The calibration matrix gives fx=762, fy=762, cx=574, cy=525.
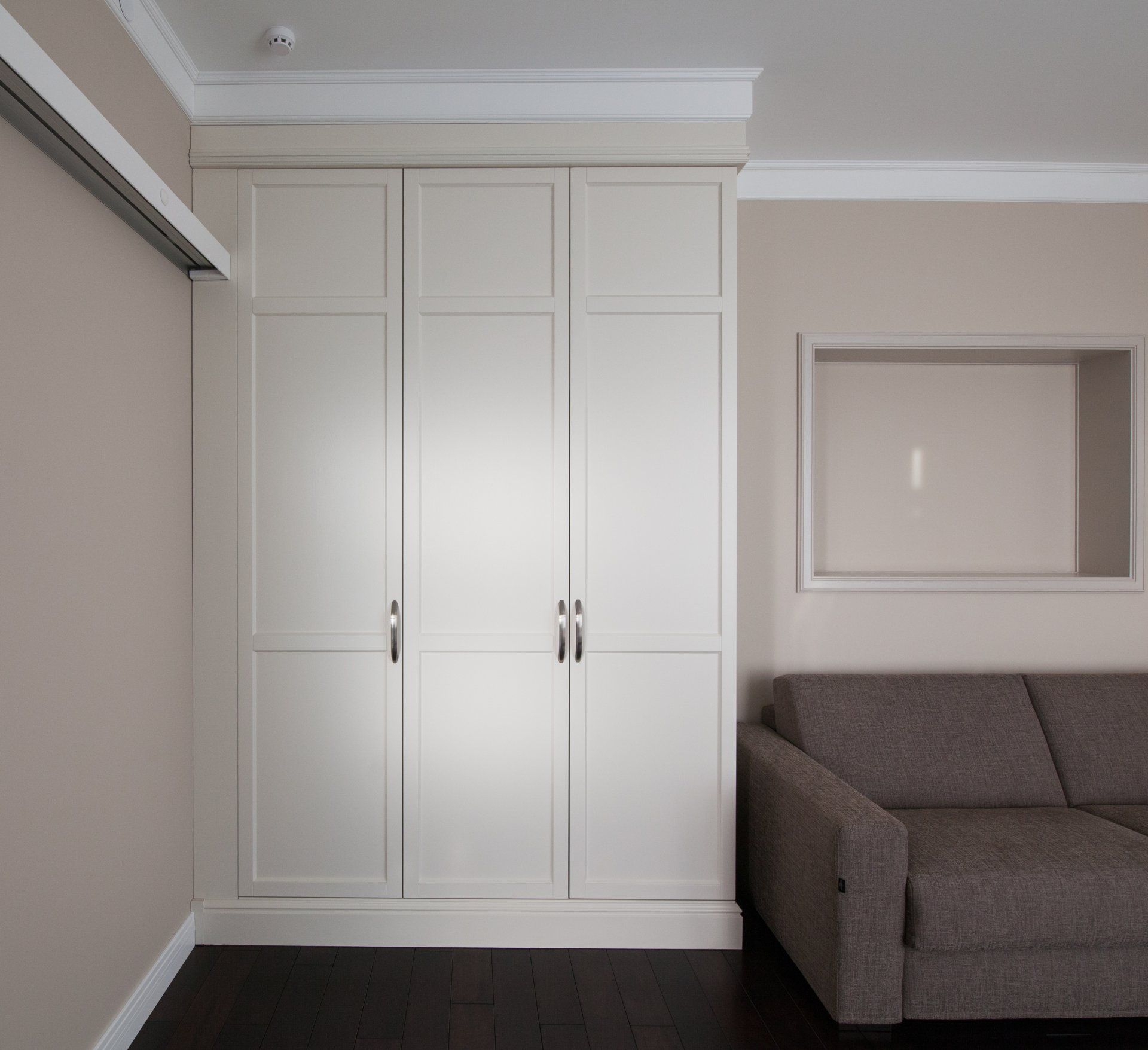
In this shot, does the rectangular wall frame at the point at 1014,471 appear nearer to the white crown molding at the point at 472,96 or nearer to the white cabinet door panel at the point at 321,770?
the white crown molding at the point at 472,96

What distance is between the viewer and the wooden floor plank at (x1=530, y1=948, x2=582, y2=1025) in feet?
6.73

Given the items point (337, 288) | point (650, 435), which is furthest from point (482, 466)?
point (337, 288)

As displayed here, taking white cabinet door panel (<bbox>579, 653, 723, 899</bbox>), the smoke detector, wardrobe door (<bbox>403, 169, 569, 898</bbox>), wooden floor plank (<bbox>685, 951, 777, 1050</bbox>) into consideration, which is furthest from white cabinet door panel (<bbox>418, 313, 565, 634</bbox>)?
wooden floor plank (<bbox>685, 951, 777, 1050</bbox>)

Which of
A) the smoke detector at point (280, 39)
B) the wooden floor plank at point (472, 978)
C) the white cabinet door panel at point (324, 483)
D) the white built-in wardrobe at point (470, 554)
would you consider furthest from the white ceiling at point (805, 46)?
the wooden floor plank at point (472, 978)

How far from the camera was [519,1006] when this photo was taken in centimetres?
210

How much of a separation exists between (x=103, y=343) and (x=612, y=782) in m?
1.89

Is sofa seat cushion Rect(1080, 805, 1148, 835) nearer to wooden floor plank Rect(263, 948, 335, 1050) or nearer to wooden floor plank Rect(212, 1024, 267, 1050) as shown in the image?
wooden floor plank Rect(263, 948, 335, 1050)

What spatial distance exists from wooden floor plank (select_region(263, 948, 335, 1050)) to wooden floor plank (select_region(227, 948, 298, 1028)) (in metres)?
0.02

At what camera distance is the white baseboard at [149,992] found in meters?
1.88

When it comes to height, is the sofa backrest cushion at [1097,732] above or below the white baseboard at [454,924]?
above

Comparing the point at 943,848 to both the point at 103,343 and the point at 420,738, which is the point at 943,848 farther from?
the point at 103,343

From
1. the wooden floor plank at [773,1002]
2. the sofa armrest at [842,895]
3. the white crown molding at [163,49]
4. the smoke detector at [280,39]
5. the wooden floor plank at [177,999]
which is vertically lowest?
the wooden floor plank at [773,1002]

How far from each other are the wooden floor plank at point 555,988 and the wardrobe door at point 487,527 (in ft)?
0.58

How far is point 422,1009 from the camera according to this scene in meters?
2.08
